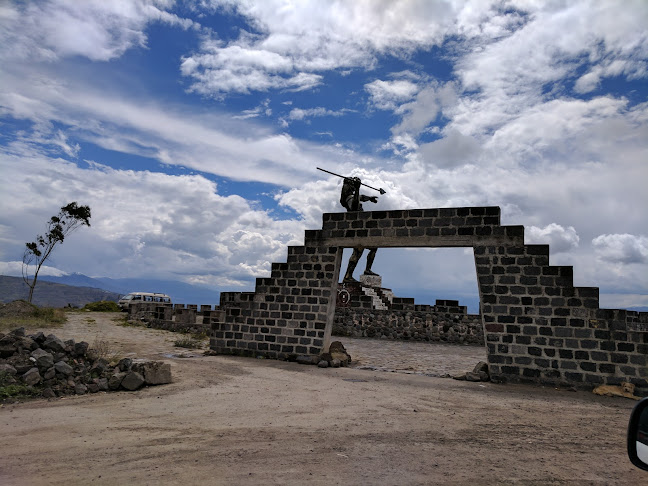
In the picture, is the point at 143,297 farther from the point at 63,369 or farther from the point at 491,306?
the point at 491,306

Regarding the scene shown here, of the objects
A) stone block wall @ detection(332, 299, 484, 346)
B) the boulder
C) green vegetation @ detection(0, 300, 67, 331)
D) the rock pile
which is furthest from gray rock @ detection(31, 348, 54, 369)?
stone block wall @ detection(332, 299, 484, 346)

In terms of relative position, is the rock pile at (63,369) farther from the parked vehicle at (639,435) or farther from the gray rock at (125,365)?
the parked vehicle at (639,435)

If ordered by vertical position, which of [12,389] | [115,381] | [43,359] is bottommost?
[12,389]

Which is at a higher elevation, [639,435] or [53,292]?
[639,435]

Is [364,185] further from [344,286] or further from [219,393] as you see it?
[219,393]

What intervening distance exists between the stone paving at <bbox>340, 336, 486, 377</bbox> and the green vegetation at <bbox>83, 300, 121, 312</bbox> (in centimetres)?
1767

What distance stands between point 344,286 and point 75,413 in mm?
16829

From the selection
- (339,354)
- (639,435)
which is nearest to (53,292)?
(339,354)

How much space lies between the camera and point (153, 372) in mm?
7766

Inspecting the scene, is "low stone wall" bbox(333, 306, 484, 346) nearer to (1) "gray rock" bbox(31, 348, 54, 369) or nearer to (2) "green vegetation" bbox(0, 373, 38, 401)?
(1) "gray rock" bbox(31, 348, 54, 369)

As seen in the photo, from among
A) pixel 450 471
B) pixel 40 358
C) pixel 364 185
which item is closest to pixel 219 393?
pixel 40 358

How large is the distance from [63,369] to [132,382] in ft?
3.65

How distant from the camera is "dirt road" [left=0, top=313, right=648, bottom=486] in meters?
3.94

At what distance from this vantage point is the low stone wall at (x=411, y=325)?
768 inches
